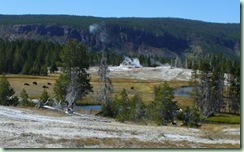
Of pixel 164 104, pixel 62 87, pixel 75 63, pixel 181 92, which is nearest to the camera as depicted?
pixel 164 104

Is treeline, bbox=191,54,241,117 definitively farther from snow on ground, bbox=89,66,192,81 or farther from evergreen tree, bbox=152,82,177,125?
snow on ground, bbox=89,66,192,81

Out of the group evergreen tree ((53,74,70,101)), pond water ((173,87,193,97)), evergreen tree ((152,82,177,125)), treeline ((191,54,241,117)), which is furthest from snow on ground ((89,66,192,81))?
evergreen tree ((152,82,177,125))

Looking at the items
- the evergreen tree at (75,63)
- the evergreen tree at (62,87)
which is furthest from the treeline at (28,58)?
the evergreen tree at (75,63)

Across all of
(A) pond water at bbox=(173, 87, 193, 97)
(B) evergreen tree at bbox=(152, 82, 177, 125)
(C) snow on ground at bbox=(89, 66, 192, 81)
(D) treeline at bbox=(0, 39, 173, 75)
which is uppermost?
(D) treeline at bbox=(0, 39, 173, 75)

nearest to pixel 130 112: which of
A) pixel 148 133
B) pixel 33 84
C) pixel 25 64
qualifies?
pixel 148 133

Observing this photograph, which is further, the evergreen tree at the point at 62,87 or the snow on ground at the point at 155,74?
the snow on ground at the point at 155,74

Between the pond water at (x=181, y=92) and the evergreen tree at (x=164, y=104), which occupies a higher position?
the evergreen tree at (x=164, y=104)

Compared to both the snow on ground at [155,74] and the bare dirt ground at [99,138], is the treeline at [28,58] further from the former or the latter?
the bare dirt ground at [99,138]

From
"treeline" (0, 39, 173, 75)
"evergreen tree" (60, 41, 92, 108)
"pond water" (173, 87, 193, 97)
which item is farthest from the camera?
"treeline" (0, 39, 173, 75)

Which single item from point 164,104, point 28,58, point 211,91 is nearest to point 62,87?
point 164,104

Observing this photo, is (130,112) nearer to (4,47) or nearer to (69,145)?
(69,145)

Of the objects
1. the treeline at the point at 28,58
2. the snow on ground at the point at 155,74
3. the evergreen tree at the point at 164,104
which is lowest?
the evergreen tree at the point at 164,104

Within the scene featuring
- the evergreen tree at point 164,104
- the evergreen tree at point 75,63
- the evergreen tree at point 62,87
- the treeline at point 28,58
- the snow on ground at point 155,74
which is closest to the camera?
the evergreen tree at point 164,104

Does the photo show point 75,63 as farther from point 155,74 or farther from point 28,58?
point 155,74
